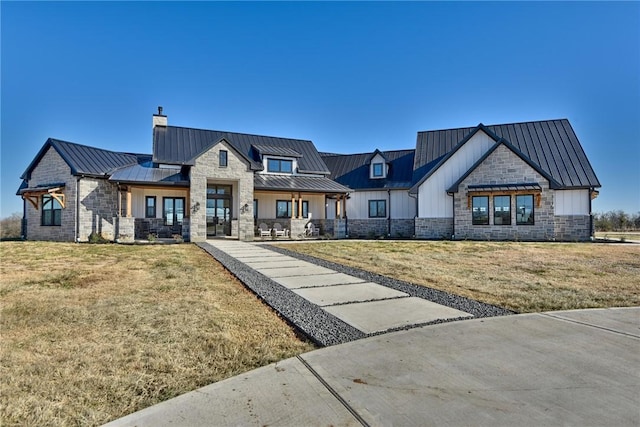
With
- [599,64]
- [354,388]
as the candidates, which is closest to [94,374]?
[354,388]

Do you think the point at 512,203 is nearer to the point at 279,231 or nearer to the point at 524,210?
the point at 524,210

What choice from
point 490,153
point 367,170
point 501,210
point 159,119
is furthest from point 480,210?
point 159,119

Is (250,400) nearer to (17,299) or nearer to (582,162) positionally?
(17,299)

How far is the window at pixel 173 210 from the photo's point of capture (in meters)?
20.5

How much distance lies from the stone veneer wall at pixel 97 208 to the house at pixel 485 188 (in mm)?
16034

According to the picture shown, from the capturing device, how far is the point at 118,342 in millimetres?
3783

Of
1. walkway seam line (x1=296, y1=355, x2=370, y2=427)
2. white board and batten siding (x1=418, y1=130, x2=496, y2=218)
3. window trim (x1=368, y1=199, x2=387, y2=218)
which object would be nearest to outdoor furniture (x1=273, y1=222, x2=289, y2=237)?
window trim (x1=368, y1=199, x2=387, y2=218)

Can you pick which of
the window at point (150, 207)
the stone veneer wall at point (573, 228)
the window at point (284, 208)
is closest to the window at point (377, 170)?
the window at point (284, 208)

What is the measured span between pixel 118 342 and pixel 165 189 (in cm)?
1776

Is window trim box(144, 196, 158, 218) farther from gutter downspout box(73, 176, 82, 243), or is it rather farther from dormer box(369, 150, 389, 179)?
dormer box(369, 150, 389, 179)

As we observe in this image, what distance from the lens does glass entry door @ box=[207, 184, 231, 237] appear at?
21.1 metres

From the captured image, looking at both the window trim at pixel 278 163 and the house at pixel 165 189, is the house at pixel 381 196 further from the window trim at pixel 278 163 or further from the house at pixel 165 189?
the window trim at pixel 278 163

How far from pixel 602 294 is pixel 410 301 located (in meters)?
3.73

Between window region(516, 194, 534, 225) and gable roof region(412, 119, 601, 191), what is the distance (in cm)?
176
